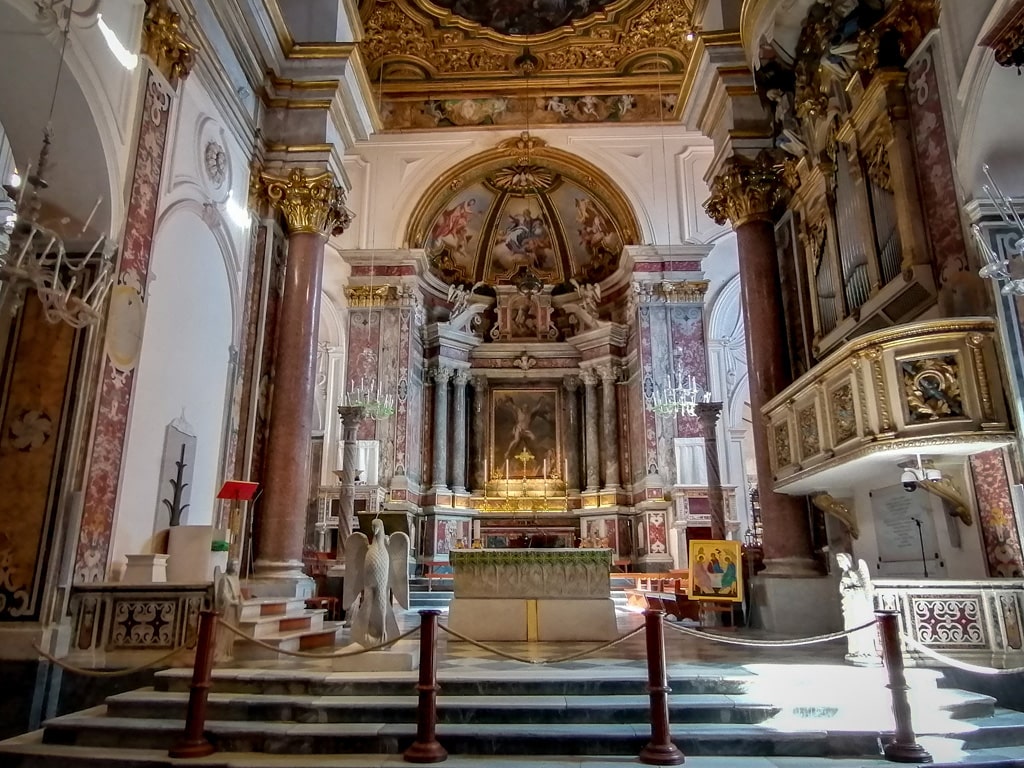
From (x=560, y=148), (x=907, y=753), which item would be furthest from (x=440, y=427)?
(x=907, y=753)

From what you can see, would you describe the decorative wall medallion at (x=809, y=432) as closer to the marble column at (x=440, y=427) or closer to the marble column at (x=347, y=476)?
the marble column at (x=347, y=476)

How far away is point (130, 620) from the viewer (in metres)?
6.02

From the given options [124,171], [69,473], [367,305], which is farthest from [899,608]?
[367,305]

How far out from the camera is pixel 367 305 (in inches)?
715

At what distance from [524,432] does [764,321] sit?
36.1 feet

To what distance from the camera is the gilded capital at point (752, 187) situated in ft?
31.4

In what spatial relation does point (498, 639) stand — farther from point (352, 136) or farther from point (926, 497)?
point (352, 136)

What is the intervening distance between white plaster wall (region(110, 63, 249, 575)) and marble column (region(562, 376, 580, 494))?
1155cm

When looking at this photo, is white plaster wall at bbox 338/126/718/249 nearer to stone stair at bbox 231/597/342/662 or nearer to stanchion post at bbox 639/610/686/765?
stone stair at bbox 231/597/342/662

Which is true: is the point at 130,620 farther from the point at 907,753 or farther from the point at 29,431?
the point at 907,753

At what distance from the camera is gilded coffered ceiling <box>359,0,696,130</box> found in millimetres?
16672

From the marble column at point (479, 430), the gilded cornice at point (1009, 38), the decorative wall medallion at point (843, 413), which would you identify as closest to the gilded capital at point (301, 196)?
the decorative wall medallion at point (843, 413)

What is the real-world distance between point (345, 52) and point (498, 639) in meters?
8.38

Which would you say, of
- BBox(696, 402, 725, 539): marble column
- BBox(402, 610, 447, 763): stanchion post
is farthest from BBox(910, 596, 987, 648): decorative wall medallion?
BBox(696, 402, 725, 539): marble column
